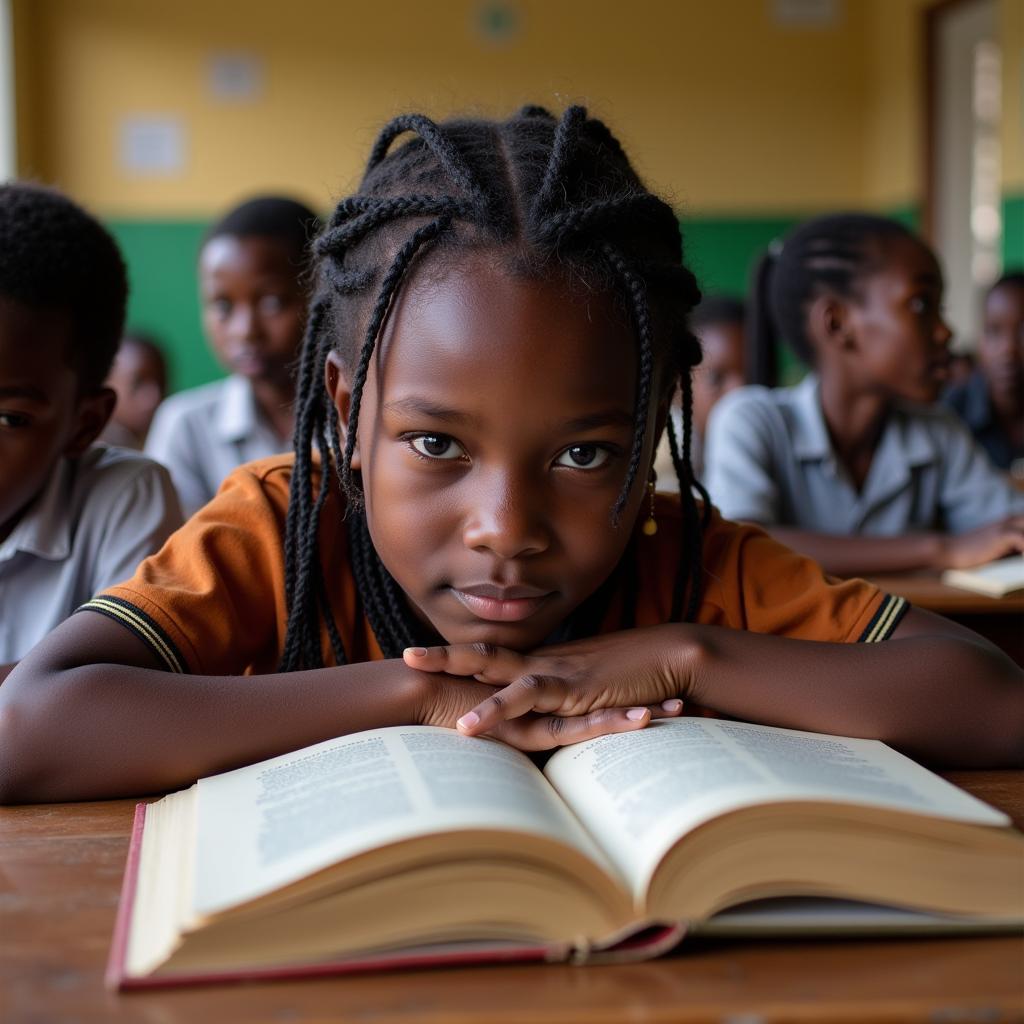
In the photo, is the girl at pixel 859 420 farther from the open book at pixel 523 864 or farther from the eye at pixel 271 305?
the open book at pixel 523 864

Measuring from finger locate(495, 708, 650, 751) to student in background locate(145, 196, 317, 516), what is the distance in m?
1.80

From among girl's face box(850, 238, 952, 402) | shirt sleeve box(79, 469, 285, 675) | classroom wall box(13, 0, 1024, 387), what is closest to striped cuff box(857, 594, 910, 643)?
shirt sleeve box(79, 469, 285, 675)

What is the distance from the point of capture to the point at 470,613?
0.98 m

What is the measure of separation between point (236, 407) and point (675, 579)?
1.70m

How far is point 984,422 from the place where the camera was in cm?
403

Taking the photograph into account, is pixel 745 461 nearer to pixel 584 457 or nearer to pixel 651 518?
pixel 651 518

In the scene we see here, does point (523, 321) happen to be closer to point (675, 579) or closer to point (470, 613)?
point (470, 613)

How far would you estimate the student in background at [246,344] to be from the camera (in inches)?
103

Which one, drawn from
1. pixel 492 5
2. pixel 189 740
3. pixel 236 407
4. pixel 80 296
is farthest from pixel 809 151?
pixel 189 740

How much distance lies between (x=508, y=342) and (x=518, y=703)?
0.26 m

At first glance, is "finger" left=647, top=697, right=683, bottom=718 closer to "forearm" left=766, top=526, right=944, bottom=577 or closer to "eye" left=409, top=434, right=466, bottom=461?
"eye" left=409, top=434, right=466, bottom=461

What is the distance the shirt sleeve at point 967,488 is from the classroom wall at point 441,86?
4967 mm

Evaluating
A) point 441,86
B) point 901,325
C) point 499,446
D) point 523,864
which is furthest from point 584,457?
point 441,86

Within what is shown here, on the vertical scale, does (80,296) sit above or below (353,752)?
above
